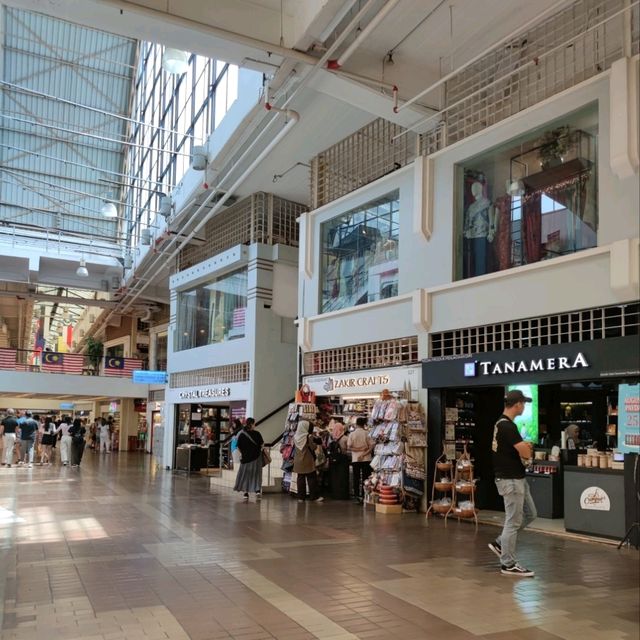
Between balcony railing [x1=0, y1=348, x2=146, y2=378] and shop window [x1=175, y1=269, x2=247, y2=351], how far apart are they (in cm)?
688

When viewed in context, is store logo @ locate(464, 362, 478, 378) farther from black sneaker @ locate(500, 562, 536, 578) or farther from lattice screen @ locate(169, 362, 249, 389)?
lattice screen @ locate(169, 362, 249, 389)

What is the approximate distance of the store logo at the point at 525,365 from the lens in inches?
304

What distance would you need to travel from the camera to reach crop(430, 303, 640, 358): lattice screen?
24.5ft

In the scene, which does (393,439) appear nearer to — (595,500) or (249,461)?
(249,461)

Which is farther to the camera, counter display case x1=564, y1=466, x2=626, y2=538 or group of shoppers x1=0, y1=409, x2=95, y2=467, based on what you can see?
group of shoppers x1=0, y1=409, x2=95, y2=467

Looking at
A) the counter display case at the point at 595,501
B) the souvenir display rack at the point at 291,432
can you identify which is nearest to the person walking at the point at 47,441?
the souvenir display rack at the point at 291,432

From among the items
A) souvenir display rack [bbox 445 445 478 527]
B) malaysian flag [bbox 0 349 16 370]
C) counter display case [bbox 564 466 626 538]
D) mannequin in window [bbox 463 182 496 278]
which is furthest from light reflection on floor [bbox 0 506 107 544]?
malaysian flag [bbox 0 349 16 370]

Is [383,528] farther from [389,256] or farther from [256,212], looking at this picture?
[256,212]

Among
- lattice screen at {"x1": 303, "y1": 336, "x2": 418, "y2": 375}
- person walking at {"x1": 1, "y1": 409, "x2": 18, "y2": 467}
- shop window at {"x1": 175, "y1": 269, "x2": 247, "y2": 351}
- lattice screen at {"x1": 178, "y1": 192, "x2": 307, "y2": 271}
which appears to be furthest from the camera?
person walking at {"x1": 1, "y1": 409, "x2": 18, "y2": 467}

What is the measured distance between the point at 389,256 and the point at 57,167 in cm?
1879

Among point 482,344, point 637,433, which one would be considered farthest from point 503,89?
point 637,433

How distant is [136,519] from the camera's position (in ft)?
28.6

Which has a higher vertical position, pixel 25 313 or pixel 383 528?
pixel 25 313

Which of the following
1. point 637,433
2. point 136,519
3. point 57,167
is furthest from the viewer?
point 57,167
